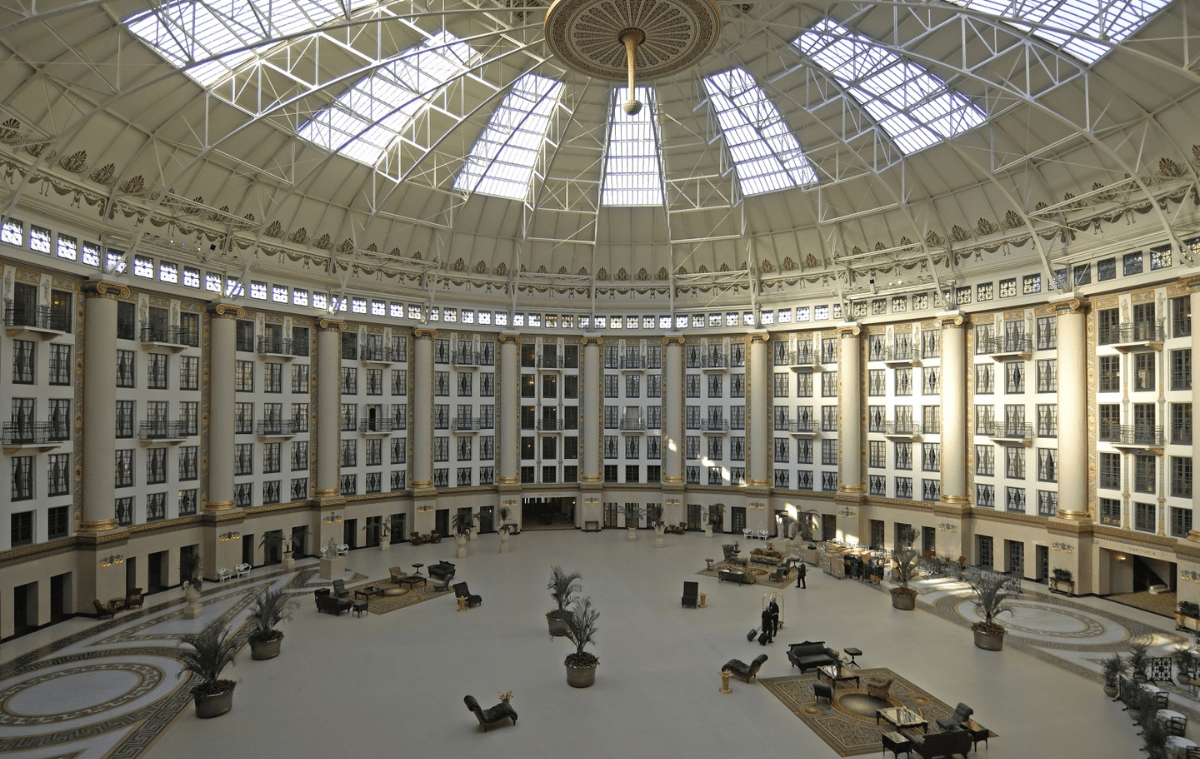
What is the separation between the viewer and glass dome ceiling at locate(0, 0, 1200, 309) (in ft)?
83.5

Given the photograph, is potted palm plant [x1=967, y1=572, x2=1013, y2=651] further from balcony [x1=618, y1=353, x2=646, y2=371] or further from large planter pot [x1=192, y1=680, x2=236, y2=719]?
balcony [x1=618, y1=353, x2=646, y2=371]

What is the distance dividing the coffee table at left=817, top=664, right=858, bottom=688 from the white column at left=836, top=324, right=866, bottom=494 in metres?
23.5

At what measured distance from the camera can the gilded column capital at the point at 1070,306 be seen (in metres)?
32.4

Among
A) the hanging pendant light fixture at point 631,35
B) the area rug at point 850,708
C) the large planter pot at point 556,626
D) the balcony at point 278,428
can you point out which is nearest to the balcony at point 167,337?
the balcony at point 278,428

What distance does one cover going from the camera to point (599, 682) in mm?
20688

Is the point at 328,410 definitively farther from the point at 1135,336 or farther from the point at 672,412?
the point at 1135,336

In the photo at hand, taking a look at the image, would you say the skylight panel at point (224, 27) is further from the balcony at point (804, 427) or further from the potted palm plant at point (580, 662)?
the balcony at point (804, 427)

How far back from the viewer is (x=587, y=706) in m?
19.0

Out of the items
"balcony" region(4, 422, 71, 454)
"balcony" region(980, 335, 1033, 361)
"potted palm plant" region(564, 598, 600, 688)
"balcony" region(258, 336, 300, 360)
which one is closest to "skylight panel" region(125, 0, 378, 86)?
"balcony" region(258, 336, 300, 360)

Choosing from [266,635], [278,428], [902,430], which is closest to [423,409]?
[278,428]

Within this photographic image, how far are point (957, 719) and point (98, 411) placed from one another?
111 ft

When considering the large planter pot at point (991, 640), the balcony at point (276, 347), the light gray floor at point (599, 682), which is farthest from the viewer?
the balcony at point (276, 347)

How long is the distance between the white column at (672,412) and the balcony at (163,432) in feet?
96.7

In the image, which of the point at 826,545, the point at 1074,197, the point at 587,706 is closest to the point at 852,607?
the point at 826,545
